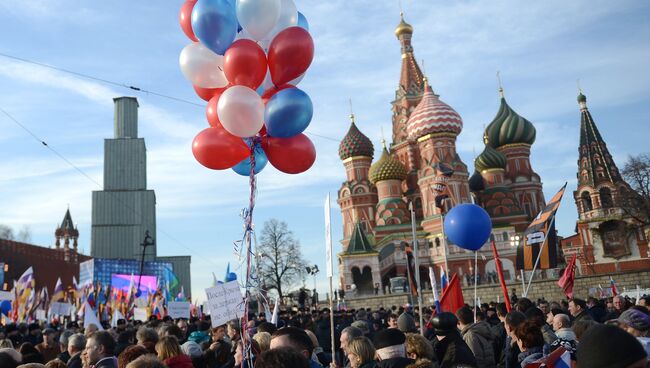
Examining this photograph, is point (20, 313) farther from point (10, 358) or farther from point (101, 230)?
point (101, 230)

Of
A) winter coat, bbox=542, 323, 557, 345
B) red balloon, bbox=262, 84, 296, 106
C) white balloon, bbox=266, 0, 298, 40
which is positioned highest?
white balloon, bbox=266, 0, 298, 40

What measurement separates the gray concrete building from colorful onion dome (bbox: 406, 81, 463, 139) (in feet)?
196

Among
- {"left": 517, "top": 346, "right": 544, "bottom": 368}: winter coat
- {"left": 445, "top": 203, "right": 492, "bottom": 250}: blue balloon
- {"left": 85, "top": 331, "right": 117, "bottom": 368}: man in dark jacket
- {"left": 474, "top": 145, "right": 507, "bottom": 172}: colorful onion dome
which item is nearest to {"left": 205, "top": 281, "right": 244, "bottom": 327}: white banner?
{"left": 85, "top": 331, "right": 117, "bottom": 368}: man in dark jacket

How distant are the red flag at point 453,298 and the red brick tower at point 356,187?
40479 mm

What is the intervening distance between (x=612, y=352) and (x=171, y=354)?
3682mm

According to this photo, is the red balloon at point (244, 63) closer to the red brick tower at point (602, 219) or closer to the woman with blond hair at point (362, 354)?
the woman with blond hair at point (362, 354)

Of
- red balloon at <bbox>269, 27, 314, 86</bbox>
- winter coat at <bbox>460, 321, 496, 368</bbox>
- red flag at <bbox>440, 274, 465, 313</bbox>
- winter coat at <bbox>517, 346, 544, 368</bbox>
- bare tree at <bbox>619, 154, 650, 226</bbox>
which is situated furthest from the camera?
bare tree at <bbox>619, 154, 650, 226</bbox>

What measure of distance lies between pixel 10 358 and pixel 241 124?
2.97 meters

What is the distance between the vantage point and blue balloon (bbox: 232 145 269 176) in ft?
21.2

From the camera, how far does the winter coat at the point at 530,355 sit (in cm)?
421

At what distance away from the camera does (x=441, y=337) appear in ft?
16.4

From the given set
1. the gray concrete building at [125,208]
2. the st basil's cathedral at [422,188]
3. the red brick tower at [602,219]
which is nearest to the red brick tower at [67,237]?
the gray concrete building at [125,208]

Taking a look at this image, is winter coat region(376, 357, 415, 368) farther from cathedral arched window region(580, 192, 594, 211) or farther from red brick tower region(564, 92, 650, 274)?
cathedral arched window region(580, 192, 594, 211)

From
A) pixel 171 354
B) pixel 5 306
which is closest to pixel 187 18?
pixel 171 354
